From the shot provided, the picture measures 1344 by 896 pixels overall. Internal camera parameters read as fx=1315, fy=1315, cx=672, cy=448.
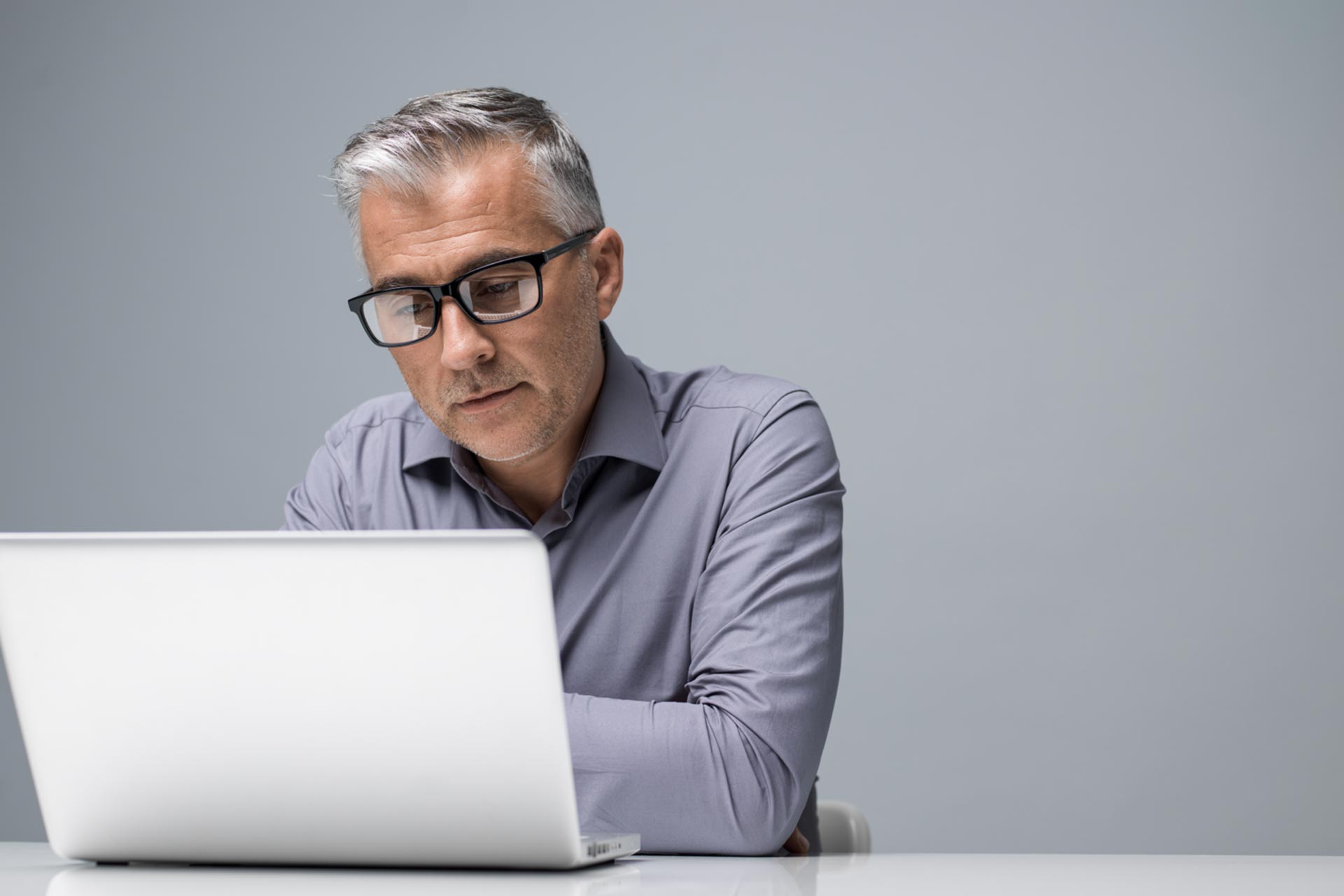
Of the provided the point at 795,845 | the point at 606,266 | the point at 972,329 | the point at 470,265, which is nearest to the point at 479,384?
the point at 470,265

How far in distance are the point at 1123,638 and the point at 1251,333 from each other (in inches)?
30.6

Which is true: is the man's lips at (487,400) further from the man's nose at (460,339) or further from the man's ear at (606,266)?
the man's ear at (606,266)

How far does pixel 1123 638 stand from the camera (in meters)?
3.04

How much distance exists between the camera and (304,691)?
2.82ft

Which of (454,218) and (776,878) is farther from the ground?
(454,218)

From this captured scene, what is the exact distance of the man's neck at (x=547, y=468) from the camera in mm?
1715

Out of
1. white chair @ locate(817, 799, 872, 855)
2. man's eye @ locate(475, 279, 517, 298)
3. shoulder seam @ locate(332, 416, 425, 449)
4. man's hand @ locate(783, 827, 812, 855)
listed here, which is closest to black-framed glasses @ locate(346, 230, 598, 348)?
man's eye @ locate(475, 279, 517, 298)

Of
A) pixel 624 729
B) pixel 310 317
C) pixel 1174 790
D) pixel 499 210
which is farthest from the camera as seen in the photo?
pixel 310 317

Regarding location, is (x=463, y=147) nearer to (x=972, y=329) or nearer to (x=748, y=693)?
(x=748, y=693)

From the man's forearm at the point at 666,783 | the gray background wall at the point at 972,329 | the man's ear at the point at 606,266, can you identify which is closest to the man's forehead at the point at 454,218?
the man's ear at the point at 606,266

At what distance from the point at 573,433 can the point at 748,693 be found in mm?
536

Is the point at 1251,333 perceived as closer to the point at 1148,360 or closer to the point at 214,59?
the point at 1148,360

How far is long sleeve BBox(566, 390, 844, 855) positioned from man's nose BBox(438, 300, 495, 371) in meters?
0.34

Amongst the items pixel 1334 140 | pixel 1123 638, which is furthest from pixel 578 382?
pixel 1334 140
